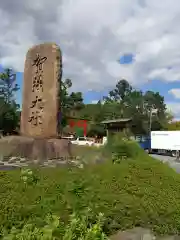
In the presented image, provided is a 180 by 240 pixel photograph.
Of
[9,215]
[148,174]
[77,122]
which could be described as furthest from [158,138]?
[9,215]

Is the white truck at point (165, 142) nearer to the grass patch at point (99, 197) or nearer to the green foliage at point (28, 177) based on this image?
the grass patch at point (99, 197)

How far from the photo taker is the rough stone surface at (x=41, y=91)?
34.1ft

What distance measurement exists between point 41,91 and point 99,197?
668 cm

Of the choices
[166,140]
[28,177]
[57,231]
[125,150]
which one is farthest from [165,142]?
[57,231]

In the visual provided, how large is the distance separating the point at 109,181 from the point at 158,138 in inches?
1274

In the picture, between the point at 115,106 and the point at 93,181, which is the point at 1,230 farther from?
the point at 115,106

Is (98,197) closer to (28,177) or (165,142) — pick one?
(28,177)

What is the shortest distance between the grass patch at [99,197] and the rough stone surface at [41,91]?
5126 millimetres

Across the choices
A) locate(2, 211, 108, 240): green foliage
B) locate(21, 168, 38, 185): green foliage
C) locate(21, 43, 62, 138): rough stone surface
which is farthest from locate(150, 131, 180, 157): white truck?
→ locate(2, 211, 108, 240): green foliage

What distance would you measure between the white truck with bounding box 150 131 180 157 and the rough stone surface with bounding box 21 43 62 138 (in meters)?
24.2

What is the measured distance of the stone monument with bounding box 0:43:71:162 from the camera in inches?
385

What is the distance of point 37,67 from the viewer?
10852 mm

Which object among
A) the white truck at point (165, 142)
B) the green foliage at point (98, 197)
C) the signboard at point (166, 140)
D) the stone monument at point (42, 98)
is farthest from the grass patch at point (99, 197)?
the signboard at point (166, 140)

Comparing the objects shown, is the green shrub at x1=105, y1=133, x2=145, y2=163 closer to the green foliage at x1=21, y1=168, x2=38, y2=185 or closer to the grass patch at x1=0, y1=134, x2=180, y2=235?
the grass patch at x1=0, y1=134, x2=180, y2=235
